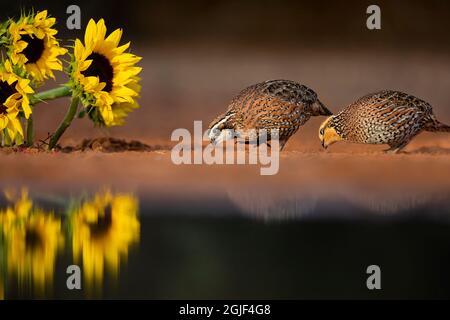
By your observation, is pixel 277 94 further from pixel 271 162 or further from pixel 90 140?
→ pixel 90 140

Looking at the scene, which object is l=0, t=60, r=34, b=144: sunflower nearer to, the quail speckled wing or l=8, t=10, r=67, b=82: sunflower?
l=8, t=10, r=67, b=82: sunflower

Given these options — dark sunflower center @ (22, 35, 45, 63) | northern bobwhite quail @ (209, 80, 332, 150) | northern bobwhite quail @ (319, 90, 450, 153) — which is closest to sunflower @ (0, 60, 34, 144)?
dark sunflower center @ (22, 35, 45, 63)

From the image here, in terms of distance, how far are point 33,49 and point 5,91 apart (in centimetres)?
21

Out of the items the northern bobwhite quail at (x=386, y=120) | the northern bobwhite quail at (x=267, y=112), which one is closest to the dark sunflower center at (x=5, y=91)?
the northern bobwhite quail at (x=267, y=112)

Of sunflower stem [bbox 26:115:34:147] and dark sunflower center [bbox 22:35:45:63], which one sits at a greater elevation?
dark sunflower center [bbox 22:35:45:63]

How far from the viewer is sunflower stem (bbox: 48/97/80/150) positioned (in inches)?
151

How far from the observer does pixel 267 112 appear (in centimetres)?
377

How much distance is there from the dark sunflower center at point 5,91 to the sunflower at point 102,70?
0.82 feet

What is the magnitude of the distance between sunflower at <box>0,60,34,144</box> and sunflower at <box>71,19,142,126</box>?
21 cm

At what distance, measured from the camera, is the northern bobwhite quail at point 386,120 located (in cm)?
371

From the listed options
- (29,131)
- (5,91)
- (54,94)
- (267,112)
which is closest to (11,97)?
(5,91)

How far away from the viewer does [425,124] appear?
382 cm

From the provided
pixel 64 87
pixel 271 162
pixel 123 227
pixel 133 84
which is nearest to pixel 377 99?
pixel 271 162

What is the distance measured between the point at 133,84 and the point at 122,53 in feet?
0.72
